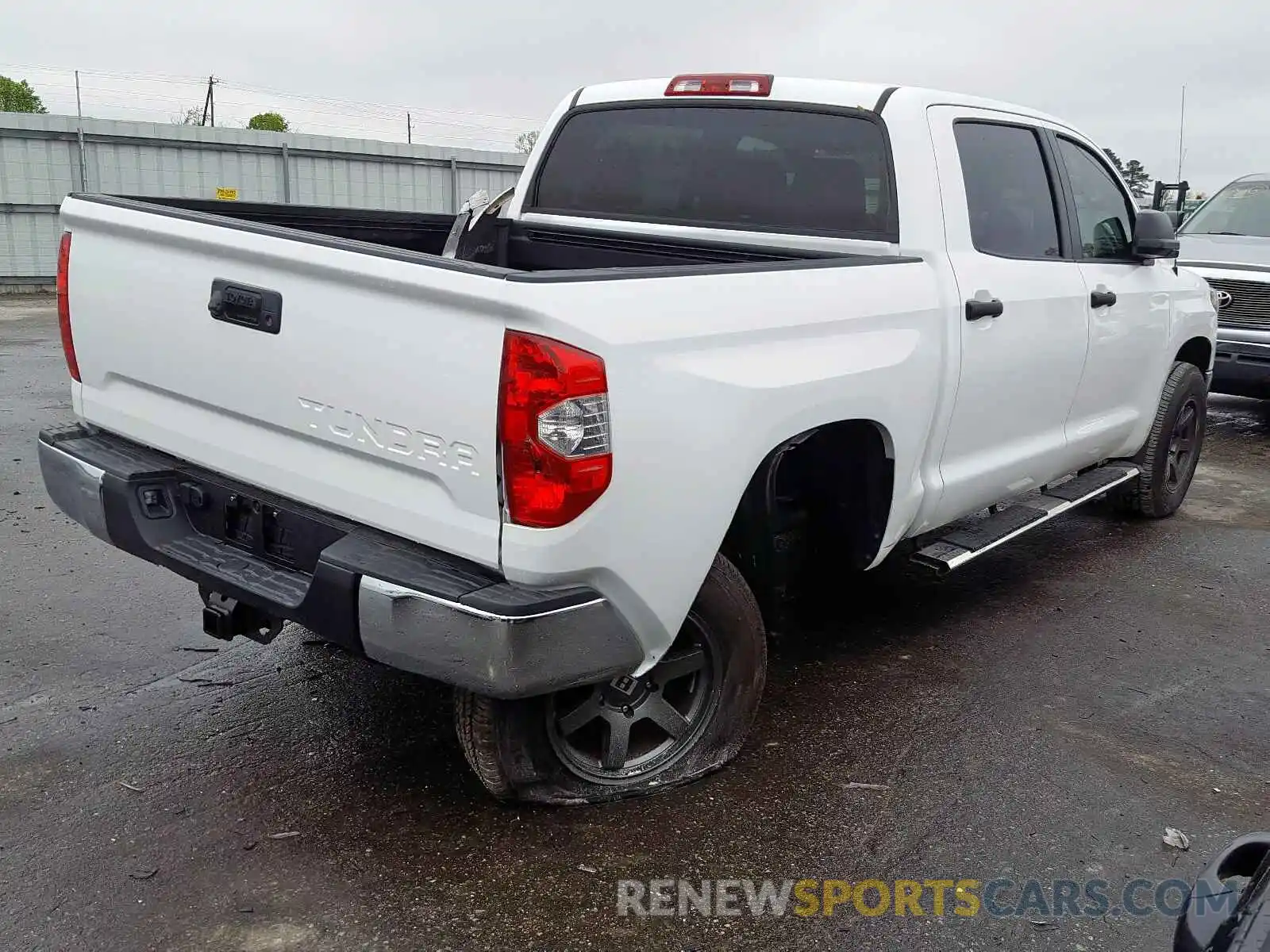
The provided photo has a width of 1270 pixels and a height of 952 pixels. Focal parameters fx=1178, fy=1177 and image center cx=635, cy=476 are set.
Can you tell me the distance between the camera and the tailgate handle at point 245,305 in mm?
2902

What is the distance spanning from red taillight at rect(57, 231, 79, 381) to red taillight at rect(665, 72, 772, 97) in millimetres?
2251

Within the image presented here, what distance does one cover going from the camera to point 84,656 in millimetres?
4176

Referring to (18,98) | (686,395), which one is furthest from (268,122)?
(686,395)

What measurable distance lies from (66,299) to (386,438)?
1.38 meters

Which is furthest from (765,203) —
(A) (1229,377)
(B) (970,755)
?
(A) (1229,377)

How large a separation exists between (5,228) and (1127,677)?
17.2 meters

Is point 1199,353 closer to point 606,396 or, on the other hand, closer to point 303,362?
point 606,396

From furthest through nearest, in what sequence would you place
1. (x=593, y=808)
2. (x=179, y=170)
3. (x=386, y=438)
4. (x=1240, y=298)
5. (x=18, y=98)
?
(x=18, y=98)
(x=179, y=170)
(x=1240, y=298)
(x=593, y=808)
(x=386, y=438)

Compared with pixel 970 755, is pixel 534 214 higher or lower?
higher

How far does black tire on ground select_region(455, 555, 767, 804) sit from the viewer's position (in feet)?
10.1

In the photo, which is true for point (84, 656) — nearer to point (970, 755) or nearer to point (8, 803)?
point (8, 803)

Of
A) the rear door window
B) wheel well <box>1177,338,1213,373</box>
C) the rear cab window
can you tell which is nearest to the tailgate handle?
the rear cab window

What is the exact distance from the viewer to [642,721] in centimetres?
339

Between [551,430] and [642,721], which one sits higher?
[551,430]
